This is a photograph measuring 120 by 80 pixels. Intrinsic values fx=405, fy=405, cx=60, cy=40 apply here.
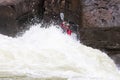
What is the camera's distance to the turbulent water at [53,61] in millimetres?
8867

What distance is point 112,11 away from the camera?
11820mm

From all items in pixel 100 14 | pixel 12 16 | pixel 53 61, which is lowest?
pixel 53 61

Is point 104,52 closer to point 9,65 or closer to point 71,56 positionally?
point 71,56

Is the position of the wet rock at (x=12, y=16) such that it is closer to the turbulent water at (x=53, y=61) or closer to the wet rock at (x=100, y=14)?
the turbulent water at (x=53, y=61)

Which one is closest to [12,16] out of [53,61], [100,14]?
[100,14]

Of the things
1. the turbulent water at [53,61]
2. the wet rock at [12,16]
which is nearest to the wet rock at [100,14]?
the turbulent water at [53,61]

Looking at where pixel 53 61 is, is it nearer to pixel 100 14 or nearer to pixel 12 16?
pixel 100 14

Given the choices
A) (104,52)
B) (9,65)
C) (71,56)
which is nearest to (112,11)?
(104,52)

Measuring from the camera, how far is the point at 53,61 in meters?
9.77

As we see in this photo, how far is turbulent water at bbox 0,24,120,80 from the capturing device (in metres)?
8.87

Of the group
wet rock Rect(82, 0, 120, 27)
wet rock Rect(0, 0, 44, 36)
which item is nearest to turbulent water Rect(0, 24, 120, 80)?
wet rock Rect(82, 0, 120, 27)

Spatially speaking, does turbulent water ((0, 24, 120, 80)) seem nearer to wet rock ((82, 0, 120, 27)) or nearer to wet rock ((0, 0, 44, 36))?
wet rock ((82, 0, 120, 27))

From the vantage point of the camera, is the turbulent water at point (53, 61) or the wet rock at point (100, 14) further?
the wet rock at point (100, 14)

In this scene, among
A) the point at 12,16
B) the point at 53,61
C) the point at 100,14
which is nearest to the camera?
the point at 53,61
